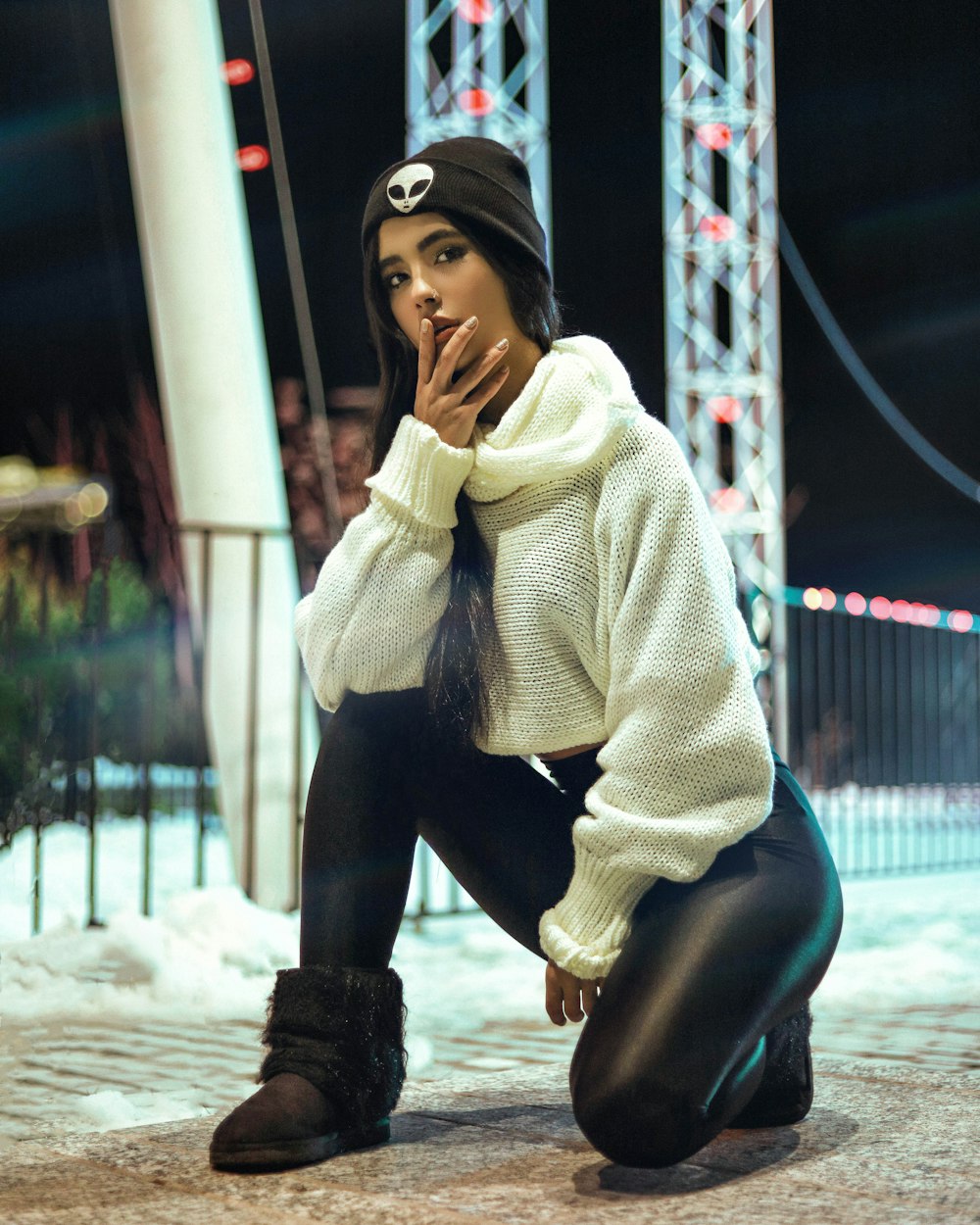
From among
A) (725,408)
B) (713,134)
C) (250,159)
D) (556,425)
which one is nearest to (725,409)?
(725,408)

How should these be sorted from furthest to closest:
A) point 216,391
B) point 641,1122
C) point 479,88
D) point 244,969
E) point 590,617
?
1. point 479,88
2. point 216,391
3. point 244,969
4. point 590,617
5. point 641,1122

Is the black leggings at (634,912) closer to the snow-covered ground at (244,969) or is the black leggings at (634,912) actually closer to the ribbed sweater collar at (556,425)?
the ribbed sweater collar at (556,425)

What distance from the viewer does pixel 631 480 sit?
2000 mm

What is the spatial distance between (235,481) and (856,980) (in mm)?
2550

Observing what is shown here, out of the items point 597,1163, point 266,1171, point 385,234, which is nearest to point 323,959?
point 266,1171

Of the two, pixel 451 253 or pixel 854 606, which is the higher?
pixel 451 253

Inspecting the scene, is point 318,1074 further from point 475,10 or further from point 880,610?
point 475,10

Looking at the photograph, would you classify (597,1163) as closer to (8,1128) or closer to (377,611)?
(377,611)

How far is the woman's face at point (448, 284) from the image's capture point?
2.18 meters

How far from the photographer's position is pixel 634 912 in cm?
197

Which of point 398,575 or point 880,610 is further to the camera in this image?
point 880,610

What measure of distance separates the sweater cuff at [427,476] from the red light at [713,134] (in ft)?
48.9

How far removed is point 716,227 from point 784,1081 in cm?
1524

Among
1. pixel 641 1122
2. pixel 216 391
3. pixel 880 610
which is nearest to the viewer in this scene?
pixel 641 1122
